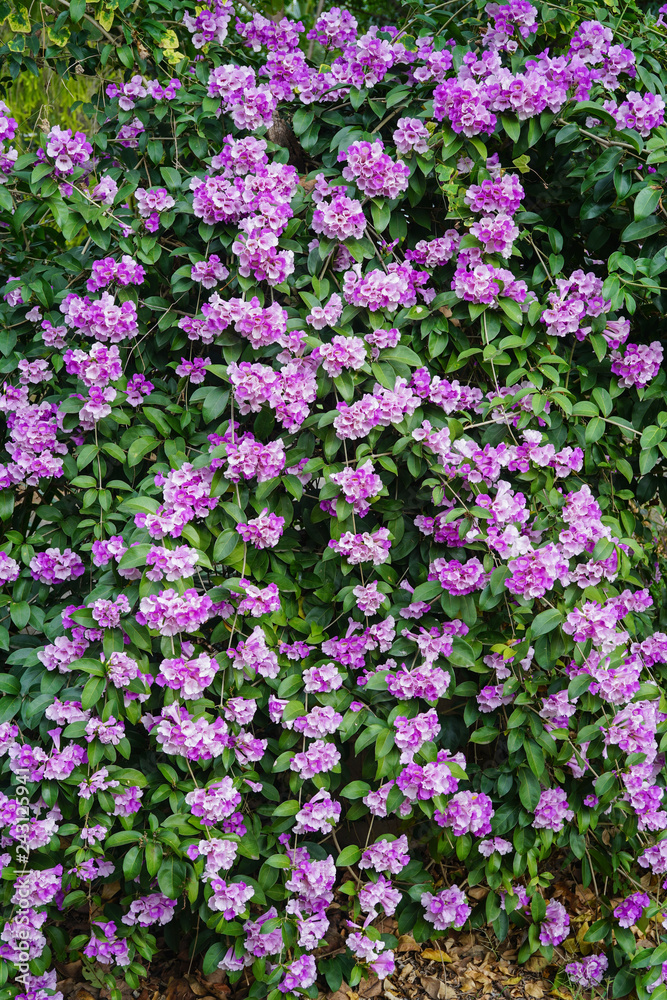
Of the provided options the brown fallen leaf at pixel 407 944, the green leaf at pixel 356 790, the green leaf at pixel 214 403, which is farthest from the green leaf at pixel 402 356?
the brown fallen leaf at pixel 407 944

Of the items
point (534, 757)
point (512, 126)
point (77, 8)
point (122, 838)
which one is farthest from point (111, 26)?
point (534, 757)

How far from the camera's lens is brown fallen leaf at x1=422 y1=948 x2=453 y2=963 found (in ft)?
6.86

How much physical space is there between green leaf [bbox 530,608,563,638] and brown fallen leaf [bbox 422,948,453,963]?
104 centimetres

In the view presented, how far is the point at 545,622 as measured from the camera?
173 cm

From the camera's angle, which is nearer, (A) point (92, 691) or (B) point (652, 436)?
(A) point (92, 691)

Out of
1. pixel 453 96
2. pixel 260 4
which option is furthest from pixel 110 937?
pixel 260 4

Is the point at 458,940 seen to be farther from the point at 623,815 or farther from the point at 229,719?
the point at 229,719

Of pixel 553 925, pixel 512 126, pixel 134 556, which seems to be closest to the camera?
pixel 134 556

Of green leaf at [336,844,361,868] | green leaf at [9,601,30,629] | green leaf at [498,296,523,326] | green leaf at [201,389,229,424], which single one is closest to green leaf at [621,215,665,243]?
green leaf at [498,296,523,326]

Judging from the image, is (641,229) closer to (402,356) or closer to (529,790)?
(402,356)

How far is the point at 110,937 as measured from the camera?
1779 millimetres

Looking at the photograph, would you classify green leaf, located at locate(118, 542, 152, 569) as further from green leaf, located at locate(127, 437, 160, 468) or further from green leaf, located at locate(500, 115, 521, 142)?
green leaf, located at locate(500, 115, 521, 142)

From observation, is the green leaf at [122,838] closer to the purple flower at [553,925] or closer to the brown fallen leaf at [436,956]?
the brown fallen leaf at [436,956]

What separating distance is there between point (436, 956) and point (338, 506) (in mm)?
1335
